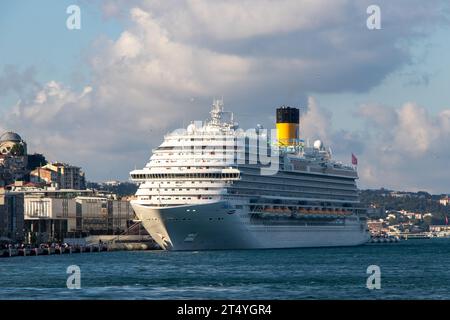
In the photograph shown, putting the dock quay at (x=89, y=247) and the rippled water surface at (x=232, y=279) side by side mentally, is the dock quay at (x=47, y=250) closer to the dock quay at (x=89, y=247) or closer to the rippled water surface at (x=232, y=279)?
the dock quay at (x=89, y=247)

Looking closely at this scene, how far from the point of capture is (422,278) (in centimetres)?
6675

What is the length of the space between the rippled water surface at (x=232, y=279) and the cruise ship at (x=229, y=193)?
12.0m

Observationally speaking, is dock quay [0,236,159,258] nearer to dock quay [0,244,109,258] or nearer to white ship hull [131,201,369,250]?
dock quay [0,244,109,258]

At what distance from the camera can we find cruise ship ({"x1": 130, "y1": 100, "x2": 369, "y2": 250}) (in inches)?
4112

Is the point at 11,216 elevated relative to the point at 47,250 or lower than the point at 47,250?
elevated

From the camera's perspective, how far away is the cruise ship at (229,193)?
343 ft

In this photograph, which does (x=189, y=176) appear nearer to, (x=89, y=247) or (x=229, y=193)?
(x=229, y=193)

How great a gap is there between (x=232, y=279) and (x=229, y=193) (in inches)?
1723

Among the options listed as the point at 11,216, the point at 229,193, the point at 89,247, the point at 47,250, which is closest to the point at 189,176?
the point at 229,193

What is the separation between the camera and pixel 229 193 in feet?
353

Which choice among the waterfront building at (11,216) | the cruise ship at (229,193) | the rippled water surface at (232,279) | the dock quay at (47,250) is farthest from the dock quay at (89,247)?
the rippled water surface at (232,279)
